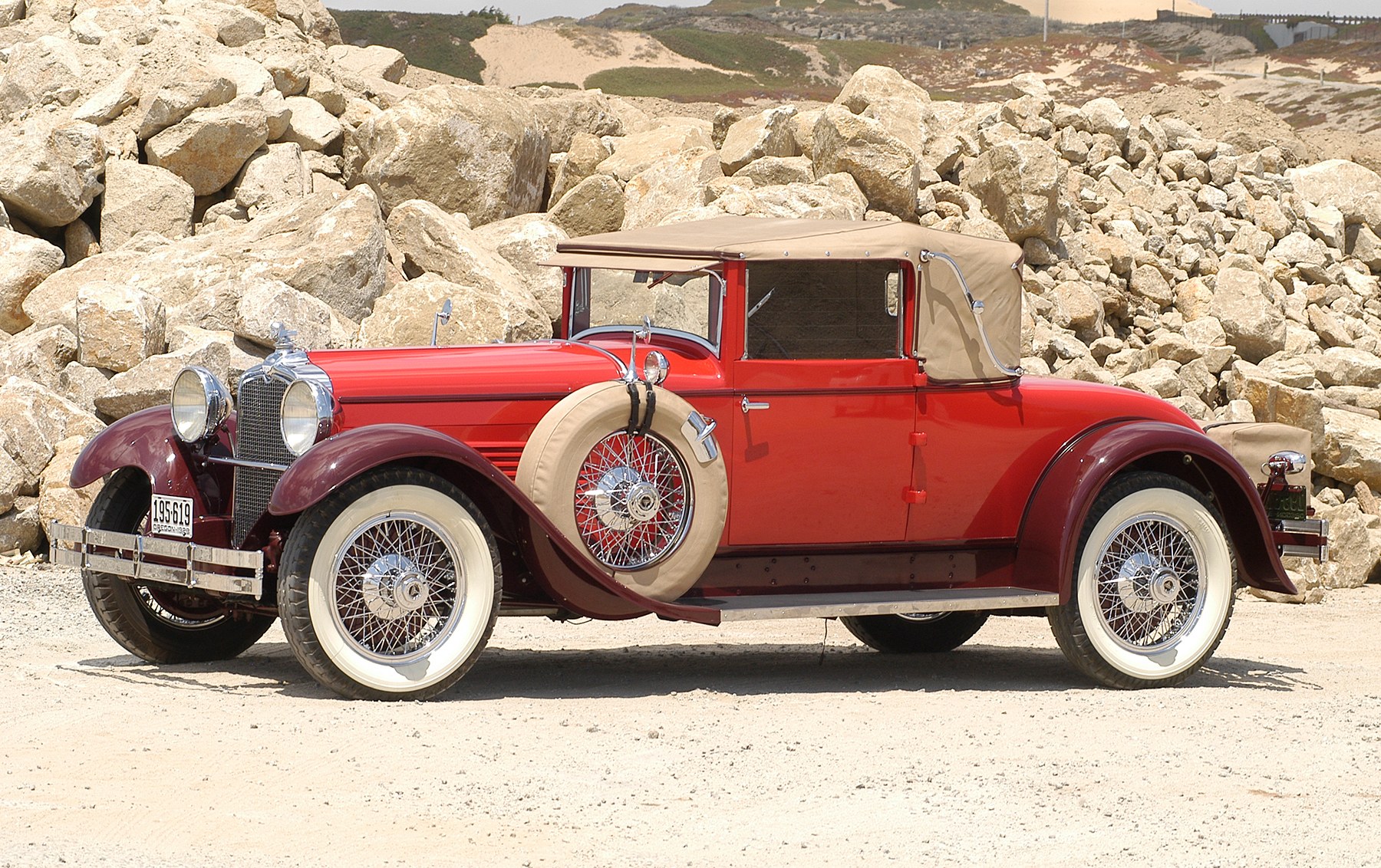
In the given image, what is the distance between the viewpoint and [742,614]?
20.7 ft

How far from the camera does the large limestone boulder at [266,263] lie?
1248cm

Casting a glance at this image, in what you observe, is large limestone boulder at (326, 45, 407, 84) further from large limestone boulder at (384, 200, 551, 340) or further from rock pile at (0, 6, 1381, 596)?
large limestone boulder at (384, 200, 551, 340)

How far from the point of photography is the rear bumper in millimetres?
7379

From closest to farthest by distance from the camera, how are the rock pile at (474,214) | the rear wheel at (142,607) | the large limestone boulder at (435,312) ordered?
the rear wheel at (142,607), the large limestone boulder at (435,312), the rock pile at (474,214)

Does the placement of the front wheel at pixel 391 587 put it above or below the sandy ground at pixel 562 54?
below

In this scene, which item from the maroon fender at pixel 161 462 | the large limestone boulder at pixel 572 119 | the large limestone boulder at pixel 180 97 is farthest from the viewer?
the large limestone boulder at pixel 572 119

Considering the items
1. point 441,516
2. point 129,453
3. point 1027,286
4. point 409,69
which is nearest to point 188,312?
point 129,453

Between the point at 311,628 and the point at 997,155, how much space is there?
11.9 metres

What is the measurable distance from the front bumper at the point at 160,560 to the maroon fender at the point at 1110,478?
331cm

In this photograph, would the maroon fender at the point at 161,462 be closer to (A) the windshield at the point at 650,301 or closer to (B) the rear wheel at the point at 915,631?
(A) the windshield at the point at 650,301

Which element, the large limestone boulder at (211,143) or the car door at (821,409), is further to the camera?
the large limestone boulder at (211,143)

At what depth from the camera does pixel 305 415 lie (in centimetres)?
622

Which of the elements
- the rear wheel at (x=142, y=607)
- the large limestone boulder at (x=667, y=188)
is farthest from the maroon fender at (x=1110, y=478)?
the large limestone boulder at (x=667, y=188)

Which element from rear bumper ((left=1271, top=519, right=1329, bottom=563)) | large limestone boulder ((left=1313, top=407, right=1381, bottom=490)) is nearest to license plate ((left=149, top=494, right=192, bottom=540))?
rear bumper ((left=1271, top=519, right=1329, bottom=563))
